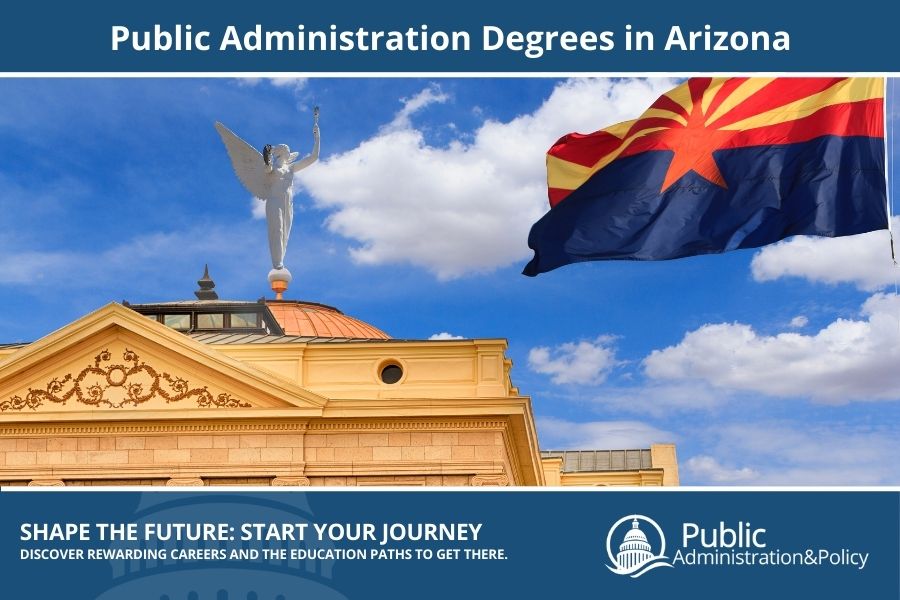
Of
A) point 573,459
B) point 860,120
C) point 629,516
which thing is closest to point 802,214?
point 860,120

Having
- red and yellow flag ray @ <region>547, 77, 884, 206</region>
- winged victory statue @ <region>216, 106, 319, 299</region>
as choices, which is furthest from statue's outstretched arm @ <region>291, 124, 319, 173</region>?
red and yellow flag ray @ <region>547, 77, 884, 206</region>

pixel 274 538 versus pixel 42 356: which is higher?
pixel 42 356

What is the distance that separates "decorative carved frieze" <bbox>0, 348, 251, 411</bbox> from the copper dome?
1096cm

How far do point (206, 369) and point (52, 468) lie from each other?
14.3 feet

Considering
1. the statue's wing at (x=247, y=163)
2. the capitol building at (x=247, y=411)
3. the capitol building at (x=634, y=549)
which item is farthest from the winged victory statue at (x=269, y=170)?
the capitol building at (x=634, y=549)

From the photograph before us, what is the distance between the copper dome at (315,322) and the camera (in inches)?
2148

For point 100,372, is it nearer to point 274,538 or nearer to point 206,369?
point 206,369

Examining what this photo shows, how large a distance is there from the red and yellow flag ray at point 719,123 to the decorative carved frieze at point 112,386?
14482 millimetres

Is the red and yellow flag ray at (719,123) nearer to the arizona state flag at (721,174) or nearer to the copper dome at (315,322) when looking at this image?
the arizona state flag at (721,174)

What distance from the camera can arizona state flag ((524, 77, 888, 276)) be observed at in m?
30.4

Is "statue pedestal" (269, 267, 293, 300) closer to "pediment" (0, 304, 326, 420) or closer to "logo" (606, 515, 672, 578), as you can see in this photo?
"pediment" (0, 304, 326, 420)

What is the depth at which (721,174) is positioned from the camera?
31234mm

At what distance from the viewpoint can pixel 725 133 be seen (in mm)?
31656

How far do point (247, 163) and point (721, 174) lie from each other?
73.4 ft
